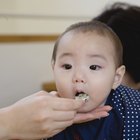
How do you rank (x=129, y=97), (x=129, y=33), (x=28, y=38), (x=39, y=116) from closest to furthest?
(x=39, y=116) < (x=129, y=97) < (x=129, y=33) < (x=28, y=38)

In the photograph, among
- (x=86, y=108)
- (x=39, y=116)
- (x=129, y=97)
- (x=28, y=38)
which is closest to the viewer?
(x=39, y=116)

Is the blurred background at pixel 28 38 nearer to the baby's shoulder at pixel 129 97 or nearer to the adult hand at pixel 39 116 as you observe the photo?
the baby's shoulder at pixel 129 97

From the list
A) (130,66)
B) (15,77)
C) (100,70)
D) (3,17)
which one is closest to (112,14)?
(130,66)

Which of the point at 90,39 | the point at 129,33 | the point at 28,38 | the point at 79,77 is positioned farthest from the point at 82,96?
the point at 28,38

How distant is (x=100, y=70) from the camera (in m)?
0.88

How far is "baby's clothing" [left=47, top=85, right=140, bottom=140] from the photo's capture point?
0.96m

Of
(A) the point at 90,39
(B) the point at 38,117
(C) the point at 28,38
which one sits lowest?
(C) the point at 28,38

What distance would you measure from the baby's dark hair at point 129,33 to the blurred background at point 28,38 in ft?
2.04

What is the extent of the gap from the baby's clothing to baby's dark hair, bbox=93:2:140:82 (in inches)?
14.5

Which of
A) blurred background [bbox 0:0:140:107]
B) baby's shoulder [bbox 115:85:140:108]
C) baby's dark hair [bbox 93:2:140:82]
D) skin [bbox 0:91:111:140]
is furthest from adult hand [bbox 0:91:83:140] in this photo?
blurred background [bbox 0:0:140:107]

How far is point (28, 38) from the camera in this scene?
6.82 feet

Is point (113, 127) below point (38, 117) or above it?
below

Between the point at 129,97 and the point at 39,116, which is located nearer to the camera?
the point at 39,116

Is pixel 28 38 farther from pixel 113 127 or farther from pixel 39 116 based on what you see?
pixel 39 116
